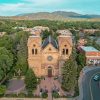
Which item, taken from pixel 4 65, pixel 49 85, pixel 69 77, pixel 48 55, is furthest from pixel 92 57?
pixel 4 65

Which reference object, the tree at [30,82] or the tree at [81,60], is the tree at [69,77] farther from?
the tree at [81,60]

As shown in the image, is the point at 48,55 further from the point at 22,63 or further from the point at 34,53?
the point at 22,63

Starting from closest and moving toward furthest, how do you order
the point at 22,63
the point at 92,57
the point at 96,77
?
the point at 96,77
the point at 22,63
the point at 92,57

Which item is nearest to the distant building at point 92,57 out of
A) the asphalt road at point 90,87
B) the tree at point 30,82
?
the asphalt road at point 90,87

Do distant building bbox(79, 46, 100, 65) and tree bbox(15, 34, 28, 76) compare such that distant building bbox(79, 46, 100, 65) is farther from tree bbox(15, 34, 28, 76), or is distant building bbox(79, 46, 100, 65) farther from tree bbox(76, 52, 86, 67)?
tree bbox(15, 34, 28, 76)

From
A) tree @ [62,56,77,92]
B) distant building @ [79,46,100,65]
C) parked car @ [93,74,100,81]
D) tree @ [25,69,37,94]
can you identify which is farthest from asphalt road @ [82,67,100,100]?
distant building @ [79,46,100,65]
